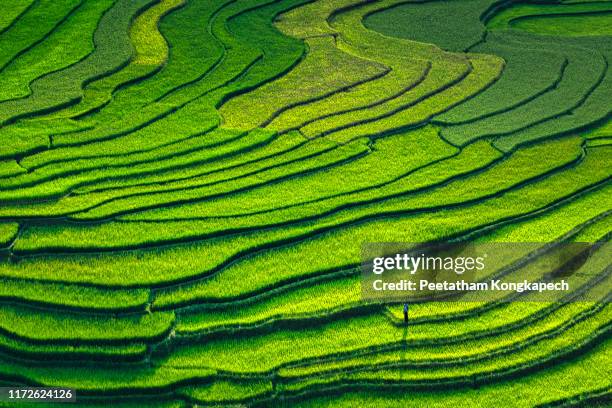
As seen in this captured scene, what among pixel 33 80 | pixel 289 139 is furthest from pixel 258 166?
pixel 33 80

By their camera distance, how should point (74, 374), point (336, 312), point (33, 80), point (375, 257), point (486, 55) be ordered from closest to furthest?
1. point (74, 374)
2. point (336, 312)
3. point (375, 257)
4. point (33, 80)
5. point (486, 55)

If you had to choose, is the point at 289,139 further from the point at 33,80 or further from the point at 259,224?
the point at 33,80

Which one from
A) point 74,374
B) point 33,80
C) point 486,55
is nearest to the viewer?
point 74,374

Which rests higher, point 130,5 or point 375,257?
point 130,5

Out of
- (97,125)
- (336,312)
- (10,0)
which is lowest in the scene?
(336,312)

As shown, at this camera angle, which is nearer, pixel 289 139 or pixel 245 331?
pixel 245 331

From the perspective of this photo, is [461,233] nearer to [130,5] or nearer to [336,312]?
[336,312]
